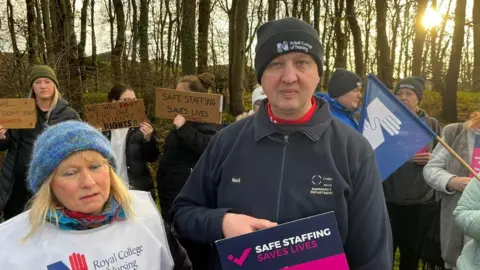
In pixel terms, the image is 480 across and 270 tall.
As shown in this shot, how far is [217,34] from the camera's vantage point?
104ft

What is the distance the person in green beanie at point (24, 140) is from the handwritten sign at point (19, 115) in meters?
0.11

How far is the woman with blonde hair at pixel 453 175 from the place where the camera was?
3.51 metres


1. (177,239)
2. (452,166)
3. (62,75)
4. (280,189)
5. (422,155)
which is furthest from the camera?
(62,75)

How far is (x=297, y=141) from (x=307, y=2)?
2155cm

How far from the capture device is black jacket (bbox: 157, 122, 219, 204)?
4262 mm

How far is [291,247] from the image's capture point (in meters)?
1.67

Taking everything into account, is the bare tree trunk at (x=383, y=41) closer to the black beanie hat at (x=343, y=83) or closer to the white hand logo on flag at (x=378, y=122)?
the black beanie hat at (x=343, y=83)

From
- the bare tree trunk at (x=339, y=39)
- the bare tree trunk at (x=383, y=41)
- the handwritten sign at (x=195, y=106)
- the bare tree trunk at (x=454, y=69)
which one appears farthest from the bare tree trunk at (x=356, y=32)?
the handwritten sign at (x=195, y=106)

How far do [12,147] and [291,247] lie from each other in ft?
12.0

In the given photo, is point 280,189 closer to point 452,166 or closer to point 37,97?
point 452,166

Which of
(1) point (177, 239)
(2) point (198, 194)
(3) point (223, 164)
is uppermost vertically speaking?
(3) point (223, 164)

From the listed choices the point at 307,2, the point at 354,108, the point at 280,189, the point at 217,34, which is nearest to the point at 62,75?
the point at 354,108

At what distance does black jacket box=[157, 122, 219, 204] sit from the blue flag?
1.57m

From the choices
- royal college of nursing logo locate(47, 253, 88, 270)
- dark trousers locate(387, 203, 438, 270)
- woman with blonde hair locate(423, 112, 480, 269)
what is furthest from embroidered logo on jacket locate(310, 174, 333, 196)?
dark trousers locate(387, 203, 438, 270)
